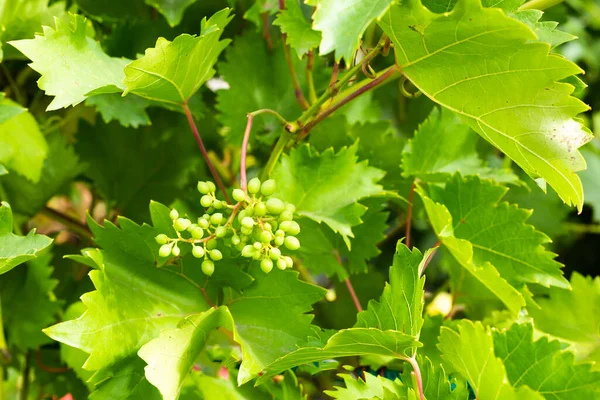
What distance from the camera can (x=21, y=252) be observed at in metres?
0.44

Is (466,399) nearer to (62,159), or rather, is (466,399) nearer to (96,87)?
(96,87)

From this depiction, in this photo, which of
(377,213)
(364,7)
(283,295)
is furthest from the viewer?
(377,213)

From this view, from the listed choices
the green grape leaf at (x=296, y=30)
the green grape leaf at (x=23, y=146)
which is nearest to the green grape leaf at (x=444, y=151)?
the green grape leaf at (x=296, y=30)

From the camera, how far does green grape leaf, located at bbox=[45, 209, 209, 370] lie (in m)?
0.43

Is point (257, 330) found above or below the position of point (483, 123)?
below

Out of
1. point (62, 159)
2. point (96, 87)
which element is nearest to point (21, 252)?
point (96, 87)

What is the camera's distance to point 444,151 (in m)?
0.62

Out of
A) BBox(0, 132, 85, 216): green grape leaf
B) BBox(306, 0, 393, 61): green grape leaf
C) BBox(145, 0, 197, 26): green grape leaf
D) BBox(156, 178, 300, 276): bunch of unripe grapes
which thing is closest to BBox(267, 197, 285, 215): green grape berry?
BBox(156, 178, 300, 276): bunch of unripe grapes

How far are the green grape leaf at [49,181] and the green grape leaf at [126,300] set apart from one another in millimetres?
236

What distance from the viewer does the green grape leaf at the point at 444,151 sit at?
0.61m

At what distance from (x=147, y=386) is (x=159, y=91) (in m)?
0.22

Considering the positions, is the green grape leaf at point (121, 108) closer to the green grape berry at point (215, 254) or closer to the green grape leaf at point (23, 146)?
the green grape leaf at point (23, 146)

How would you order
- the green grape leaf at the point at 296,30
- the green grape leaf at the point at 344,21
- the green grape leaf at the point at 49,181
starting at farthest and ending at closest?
the green grape leaf at the point at 49,181, the green grape leaf at the point at 296,30, the green grape leaf at the point at 344,21

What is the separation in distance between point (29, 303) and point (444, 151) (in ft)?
1.44
